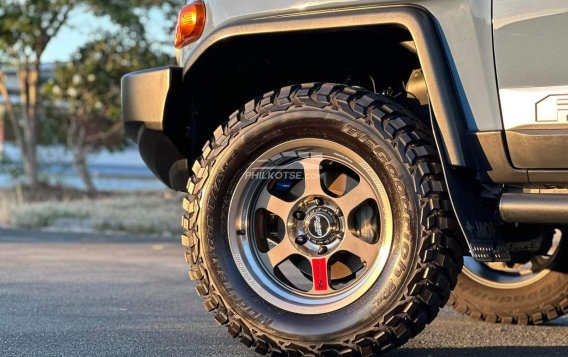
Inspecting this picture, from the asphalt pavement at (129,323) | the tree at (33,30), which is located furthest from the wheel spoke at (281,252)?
the tree at (33,30)

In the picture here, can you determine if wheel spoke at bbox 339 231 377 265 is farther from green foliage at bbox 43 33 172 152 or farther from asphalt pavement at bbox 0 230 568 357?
green foliage at bbox 43 33 172 152

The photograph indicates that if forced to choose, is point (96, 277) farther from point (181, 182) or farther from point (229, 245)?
point (229, 245)

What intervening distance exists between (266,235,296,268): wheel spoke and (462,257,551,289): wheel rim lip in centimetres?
151

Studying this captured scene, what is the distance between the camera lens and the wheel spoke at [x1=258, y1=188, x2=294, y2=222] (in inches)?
133

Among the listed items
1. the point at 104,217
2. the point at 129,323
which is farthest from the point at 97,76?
the point at 129,323

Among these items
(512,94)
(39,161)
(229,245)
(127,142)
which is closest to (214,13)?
(229,245)

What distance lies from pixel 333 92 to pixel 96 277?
3592 mm

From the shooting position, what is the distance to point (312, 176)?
339 cm

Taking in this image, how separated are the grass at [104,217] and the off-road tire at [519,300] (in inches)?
296

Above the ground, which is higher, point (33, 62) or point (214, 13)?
point (214, 13)

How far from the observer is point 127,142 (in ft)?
67.4

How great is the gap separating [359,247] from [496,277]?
1.50 metres

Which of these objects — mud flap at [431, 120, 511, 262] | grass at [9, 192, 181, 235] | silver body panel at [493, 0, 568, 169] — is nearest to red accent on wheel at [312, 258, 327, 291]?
mud flap at [431, 120, 511, 262]

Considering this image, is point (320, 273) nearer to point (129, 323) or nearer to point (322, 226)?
point (322, 226)
